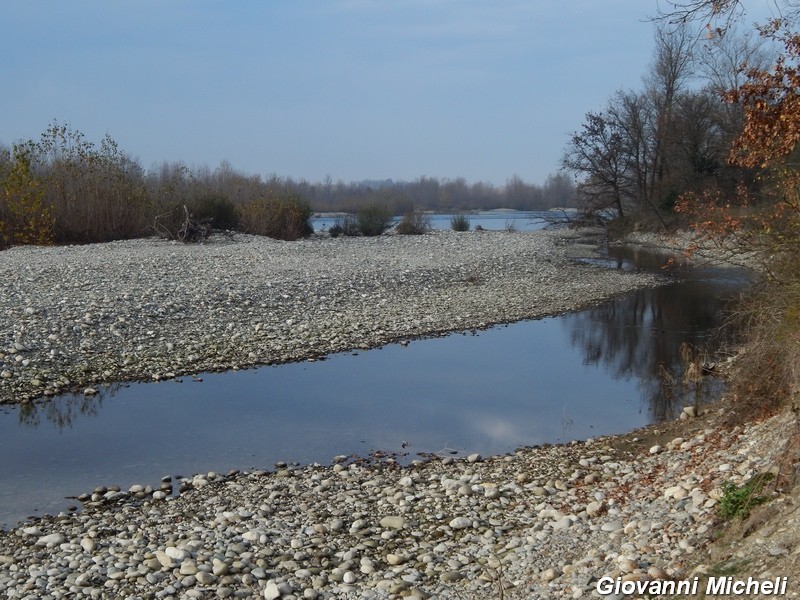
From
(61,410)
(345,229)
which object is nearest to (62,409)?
(61,410)

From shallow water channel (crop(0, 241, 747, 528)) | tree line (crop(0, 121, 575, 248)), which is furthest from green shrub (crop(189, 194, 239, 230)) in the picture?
shallow water channel (crop(0, 241, 747, 528))

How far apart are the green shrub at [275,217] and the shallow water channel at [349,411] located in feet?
78.5

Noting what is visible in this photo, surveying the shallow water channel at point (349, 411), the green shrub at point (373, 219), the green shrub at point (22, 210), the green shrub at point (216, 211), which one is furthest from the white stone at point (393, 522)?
the green shrub at point (373, 219)

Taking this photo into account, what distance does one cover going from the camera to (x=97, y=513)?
773 centimetres

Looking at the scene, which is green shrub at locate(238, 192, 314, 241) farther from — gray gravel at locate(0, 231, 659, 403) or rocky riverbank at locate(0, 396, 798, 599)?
rocky riverbank at locate(0, 396, 798, 599)

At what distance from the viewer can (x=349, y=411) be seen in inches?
461

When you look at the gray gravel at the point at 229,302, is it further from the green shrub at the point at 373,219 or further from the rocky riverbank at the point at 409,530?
the green shrub at the point at 373,219

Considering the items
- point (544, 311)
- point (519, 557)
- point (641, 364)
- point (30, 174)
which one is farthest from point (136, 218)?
point (519, 557)

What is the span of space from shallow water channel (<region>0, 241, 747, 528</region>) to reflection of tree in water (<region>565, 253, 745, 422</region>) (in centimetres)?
7

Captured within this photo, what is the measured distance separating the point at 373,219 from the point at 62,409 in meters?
35.5

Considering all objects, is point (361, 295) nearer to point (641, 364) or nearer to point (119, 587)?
point (641, 364)

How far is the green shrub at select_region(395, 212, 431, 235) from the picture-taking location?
47188 mm

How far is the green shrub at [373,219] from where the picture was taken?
46.0 meters

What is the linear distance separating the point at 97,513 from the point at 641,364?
34.0ft
